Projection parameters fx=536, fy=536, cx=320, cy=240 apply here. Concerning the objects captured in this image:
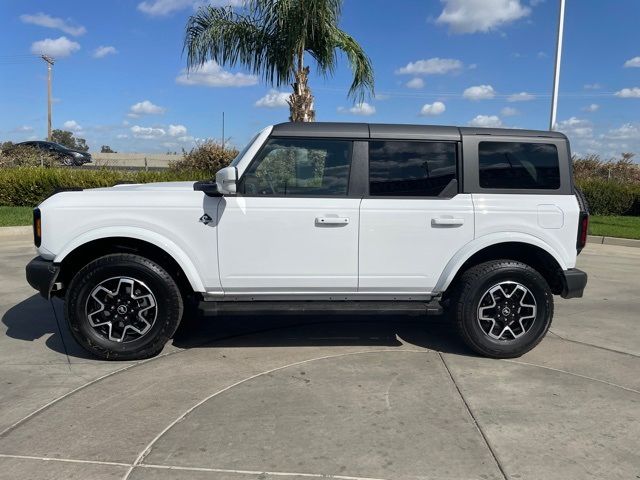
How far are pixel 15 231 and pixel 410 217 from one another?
9962 mm

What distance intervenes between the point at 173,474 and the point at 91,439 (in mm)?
674

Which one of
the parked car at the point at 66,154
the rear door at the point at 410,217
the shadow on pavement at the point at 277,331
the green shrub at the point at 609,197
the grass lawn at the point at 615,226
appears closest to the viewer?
the rear door at the point at 410,217

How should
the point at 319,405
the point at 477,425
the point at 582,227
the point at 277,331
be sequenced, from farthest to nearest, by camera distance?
the point at 277,331 < the point at 582,227 < the point at 319,405 < the point at 477,425

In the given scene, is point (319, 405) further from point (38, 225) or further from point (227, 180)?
point (38, 225)

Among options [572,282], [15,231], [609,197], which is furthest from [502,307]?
[609,197]

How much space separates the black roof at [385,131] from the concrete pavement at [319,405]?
74.5 inches

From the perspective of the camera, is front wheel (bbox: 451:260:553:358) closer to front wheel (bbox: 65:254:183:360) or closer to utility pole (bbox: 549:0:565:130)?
front wheel (bbox: 65:254:183:360)

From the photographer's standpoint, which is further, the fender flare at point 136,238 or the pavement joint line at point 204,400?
the fender flare at point 136,238

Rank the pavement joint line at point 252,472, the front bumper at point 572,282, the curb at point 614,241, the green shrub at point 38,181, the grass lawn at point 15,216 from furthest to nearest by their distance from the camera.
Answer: the green shrub at point 38,181
the grass lawn at point 15,216
the curb at point 614,241
the front bumper at point 572,282
the pavement joint line at point 252,472

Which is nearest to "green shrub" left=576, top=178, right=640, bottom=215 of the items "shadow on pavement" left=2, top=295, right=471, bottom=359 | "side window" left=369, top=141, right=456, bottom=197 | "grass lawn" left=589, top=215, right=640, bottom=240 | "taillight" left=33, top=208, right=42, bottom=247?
"grass lawn" left=589, top=215, right=640, bottom=240

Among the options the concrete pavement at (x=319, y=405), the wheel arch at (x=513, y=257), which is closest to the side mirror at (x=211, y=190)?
the concrete pavement at (x=319, y=405)

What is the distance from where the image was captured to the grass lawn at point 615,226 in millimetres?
12623

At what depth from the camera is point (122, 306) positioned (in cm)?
437

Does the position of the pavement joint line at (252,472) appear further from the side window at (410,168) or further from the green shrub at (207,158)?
the green shrub at (207,158)
